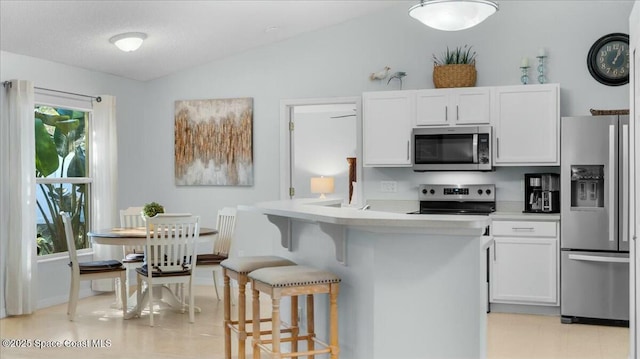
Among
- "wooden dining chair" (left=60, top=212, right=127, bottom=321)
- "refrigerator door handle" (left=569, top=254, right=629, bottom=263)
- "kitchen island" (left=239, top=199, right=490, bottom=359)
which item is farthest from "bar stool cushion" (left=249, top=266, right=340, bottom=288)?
"refrigerator door handle" (left=569, top=254, right=629, bottom=263)

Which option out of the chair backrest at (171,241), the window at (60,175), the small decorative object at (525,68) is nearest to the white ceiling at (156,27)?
the window at (60,175)

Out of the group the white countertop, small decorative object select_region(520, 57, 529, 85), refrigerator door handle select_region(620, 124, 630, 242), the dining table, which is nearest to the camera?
the white countertop

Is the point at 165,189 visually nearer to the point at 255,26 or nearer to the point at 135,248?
the point at 135,248

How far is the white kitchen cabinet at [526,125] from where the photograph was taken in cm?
621

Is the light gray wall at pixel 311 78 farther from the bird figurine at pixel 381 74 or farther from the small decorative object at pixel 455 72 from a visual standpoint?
the small decorative object at pixel 455 72

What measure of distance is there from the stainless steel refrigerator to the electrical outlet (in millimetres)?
1664

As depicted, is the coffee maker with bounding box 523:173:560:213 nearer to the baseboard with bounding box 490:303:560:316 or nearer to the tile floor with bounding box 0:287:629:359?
the baseboard with bounding box 490:303:560:316

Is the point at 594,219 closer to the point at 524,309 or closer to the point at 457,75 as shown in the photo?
the point at 524,309

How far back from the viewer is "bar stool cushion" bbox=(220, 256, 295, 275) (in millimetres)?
4098

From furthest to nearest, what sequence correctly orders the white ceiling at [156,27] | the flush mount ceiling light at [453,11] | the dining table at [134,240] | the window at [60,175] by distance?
the window at [60,175] → the dining table at [134,240] → the white ceiling at [156,27] → the flush mount ceiling light at [453,11]

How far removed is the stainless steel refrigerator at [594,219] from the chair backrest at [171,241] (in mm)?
3083

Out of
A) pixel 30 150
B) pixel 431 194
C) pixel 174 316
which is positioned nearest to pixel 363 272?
pixel 174 316

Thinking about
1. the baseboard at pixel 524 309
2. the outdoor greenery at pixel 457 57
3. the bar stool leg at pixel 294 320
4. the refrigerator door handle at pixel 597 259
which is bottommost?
the baseboard at pixel 524 309

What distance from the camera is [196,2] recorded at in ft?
18.9
